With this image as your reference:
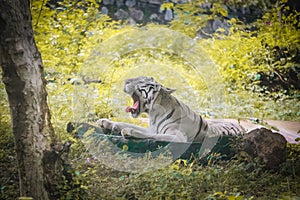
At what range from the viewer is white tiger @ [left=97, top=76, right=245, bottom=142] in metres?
2.13

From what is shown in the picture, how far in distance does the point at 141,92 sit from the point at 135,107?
85mm

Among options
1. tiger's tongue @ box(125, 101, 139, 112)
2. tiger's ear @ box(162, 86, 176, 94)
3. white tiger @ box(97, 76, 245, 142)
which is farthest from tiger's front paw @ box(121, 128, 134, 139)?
tiger's ear @ box(162, 86, 176, 94)

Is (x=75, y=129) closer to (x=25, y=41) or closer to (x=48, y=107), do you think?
(x=48, y=107)

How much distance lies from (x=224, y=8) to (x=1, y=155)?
4.96 feet

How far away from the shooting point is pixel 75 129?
82.3 inches

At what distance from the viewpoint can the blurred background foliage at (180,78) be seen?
6.77 ft

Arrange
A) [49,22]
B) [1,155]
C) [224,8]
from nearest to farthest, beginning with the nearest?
1. [1,155]
2. [49,22]
3. [224,8]

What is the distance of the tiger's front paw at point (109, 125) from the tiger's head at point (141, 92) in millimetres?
102

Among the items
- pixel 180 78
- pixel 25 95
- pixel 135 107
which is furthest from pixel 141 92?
pixel 25 95

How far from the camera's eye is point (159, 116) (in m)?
2.18

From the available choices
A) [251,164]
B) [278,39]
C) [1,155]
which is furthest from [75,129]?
[278,39]

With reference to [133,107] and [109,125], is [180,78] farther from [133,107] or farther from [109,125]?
[109,125]

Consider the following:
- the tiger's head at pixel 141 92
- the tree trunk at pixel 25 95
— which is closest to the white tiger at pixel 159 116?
the tiger's head at pixel 141 92

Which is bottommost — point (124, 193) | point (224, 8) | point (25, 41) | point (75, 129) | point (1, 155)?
point (124, 193)
